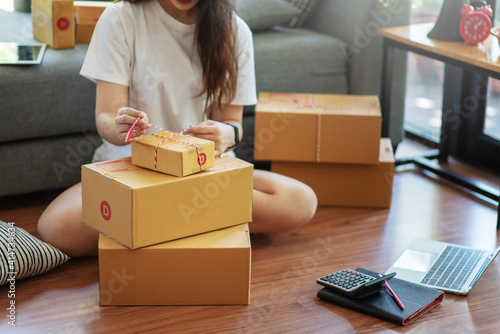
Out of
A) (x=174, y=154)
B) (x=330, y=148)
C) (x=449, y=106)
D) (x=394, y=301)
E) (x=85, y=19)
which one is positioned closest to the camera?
(x=174, y=154)

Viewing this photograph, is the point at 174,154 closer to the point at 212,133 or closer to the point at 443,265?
the point at 212,133

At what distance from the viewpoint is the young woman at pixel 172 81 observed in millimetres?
1575

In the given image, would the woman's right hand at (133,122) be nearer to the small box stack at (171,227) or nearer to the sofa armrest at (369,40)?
the small box stack at (171,227)

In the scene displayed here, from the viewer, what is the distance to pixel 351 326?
1.36 m

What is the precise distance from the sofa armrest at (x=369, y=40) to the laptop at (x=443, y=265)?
73 cm

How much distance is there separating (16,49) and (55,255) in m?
0.74

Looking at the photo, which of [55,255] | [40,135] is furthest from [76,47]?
[55,255]

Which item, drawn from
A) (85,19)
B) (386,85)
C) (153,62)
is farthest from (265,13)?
(153,62)

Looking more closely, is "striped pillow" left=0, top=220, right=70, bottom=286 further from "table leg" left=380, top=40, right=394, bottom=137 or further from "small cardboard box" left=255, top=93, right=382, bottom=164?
"table leg" left=380, top=40, right=394, bottom=137

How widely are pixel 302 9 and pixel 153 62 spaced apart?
36.7 inches

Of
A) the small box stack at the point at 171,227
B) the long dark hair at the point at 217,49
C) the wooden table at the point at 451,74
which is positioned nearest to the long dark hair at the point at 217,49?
the long dark hair at the point at 217,49

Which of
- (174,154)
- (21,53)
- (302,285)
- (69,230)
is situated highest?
(21,53)

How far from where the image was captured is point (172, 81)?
165 cm

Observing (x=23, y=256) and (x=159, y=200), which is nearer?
(x=159, y=200)
